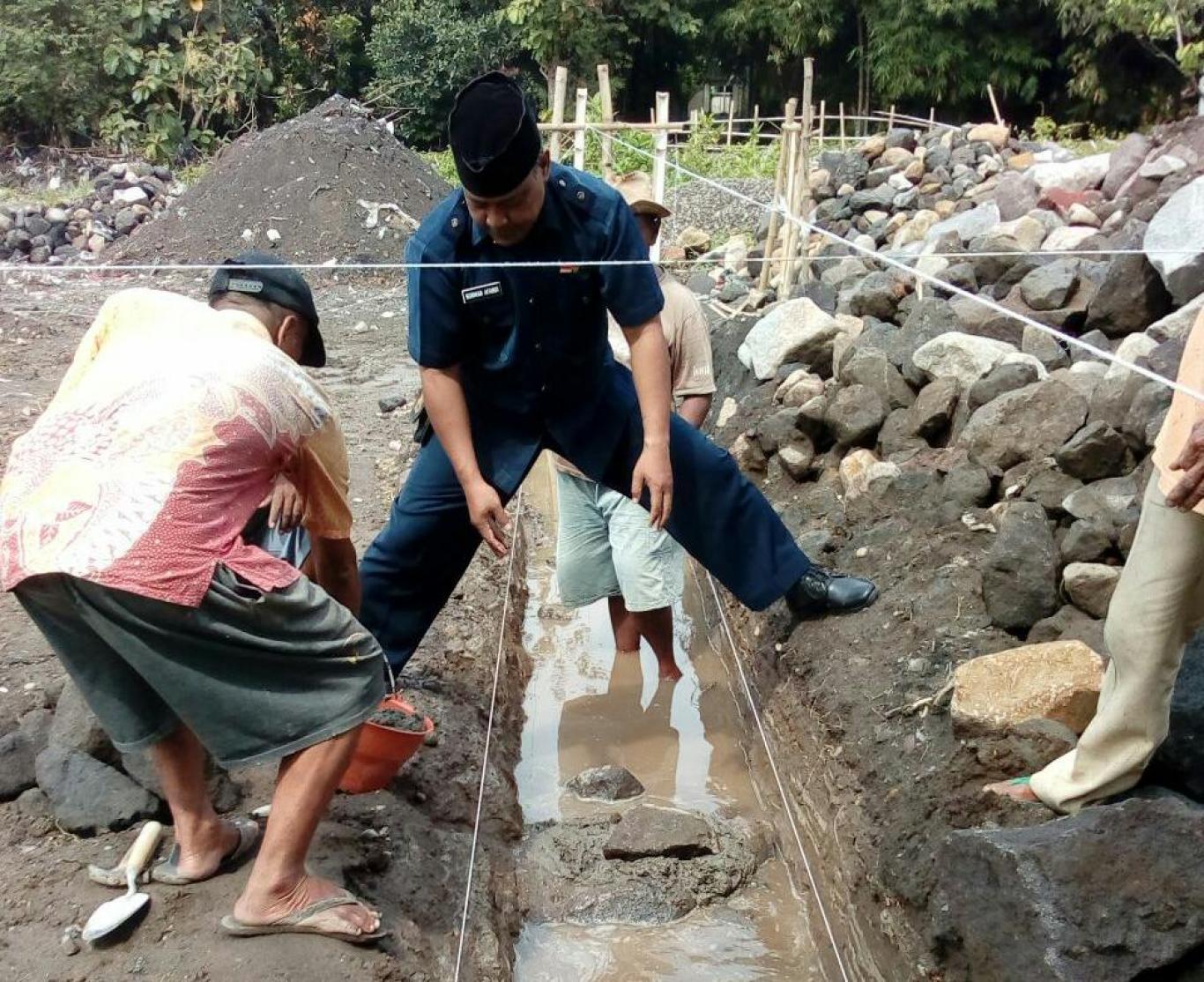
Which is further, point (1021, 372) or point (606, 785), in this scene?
point (1021, 372)

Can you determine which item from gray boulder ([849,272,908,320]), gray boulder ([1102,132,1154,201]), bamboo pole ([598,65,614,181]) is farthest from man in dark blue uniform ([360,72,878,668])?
gray boulder ([1102,132,1154,201])

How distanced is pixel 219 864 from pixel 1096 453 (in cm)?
335

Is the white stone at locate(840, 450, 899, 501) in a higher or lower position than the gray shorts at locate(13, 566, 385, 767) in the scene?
lower

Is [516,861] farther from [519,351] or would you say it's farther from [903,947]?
[519,351]

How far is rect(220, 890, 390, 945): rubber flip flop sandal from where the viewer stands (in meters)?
2.67

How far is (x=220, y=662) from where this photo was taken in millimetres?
2553

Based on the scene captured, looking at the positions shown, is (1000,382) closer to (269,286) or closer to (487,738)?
(487,738)

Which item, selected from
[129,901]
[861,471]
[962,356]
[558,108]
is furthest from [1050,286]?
[129,901]

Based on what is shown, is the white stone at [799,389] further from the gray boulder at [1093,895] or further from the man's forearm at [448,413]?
the gray boulder at [1093,895]

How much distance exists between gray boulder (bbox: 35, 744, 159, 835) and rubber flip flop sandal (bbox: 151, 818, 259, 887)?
22cm

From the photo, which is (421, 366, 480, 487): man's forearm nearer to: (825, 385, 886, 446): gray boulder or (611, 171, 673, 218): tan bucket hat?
(611, 171, 673, 218): tan bucket hat

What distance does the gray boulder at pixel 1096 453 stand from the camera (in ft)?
14.4

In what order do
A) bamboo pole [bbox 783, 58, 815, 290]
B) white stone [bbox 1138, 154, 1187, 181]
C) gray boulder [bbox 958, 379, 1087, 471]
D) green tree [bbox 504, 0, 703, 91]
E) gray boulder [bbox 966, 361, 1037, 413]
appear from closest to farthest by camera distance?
1. gray boulder [bbox 958, 379, 1087, 471]
2. gray boulder [bbox 966, 361, 1037, 413]
3. white stone [bbox 1138, 154, 1187, 181]
4. bamboo pole [bbox 783, 58, 815, 290]
5. green tree [bbox 504, 0, 703, 91]

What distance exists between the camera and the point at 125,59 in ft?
A: 73.5
